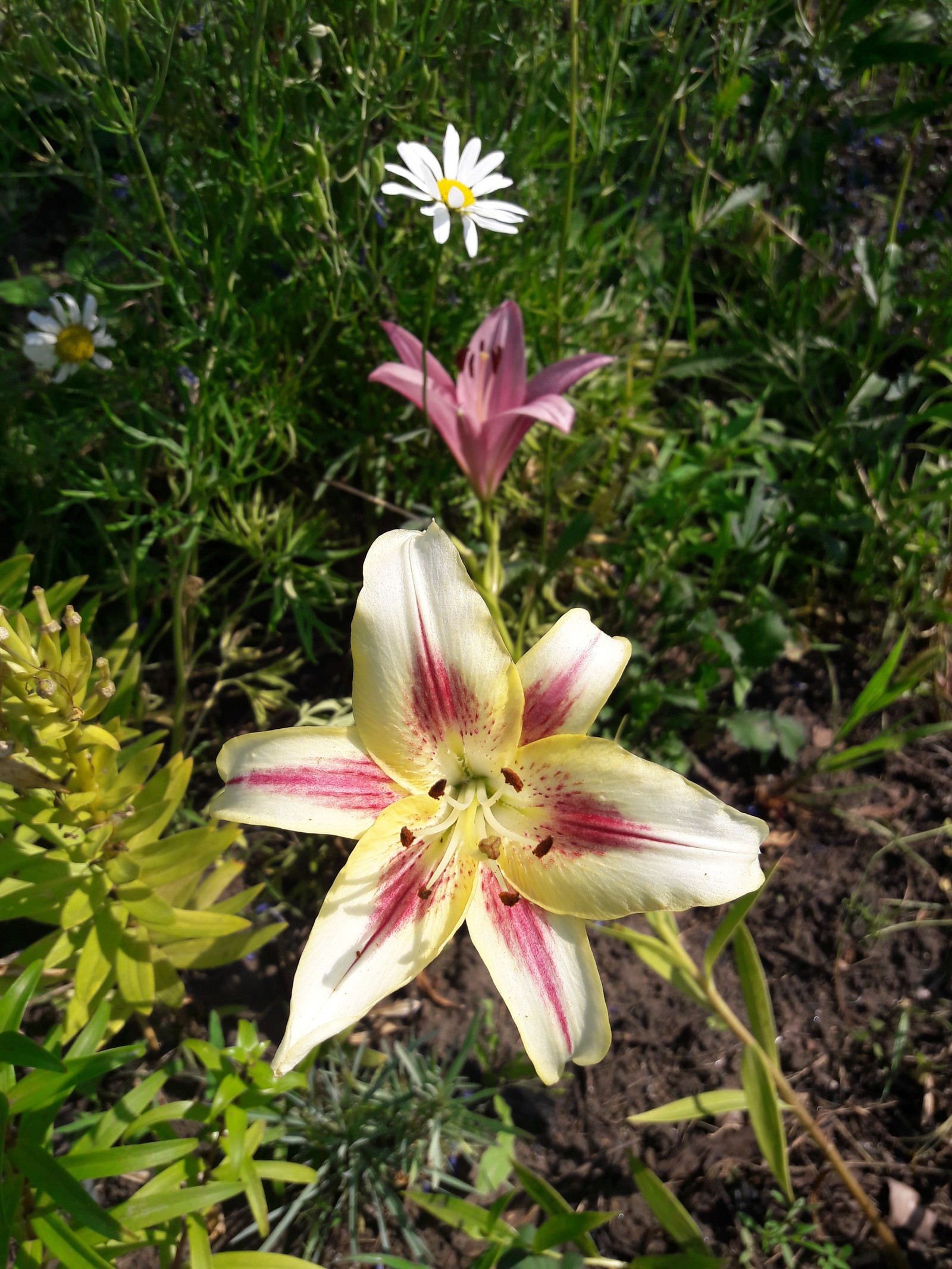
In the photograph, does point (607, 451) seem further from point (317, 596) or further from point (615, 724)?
point (317, 596)

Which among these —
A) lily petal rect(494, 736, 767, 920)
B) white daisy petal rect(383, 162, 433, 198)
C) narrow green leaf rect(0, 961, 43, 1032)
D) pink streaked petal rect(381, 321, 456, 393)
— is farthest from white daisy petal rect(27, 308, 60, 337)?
lily petal rect(494, 736, 767, 920)

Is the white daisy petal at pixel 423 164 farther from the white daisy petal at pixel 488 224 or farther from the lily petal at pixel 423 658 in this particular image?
the lily petal at pixel 423 658

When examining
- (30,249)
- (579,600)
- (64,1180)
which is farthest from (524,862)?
(30,249)

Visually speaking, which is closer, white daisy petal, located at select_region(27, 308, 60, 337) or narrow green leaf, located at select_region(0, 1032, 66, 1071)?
narrow green leaf, located at select_region(0, 1032, 66, 1071)

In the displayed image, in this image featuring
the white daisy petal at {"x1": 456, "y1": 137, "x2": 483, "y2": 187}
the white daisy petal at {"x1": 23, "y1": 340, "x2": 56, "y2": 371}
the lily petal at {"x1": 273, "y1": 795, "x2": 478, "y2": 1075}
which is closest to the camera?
the lily petal at {"x1": 273, "y1": 795, "x2": 478, "y2": 1075}

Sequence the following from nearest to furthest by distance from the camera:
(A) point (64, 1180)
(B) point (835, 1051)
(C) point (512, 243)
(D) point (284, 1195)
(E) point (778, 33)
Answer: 1. (A) point (64, 1180)
2. (D) point (284, 1195)
3. (B) point (835, 1051)
4. (C) point (512, 243)
5. (E) point (778, 33)

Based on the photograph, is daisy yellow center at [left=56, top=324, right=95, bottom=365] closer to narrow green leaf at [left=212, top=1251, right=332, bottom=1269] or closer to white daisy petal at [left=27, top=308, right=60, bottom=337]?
white daisy petal at [left=27, top=308, right=60, bottom=337]

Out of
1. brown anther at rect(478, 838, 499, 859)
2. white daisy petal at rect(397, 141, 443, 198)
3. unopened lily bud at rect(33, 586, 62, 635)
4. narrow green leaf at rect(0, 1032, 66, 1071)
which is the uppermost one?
white daisy petal at rect(397, 141, 443, 198)
